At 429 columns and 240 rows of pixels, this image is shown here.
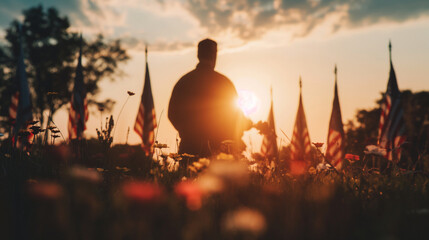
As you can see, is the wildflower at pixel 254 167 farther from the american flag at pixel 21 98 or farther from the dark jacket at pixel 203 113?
the american flag at pixel 21 98

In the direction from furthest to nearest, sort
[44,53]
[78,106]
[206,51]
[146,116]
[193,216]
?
[44,53] < [146,116] < [78,106] < [206,51] < [193,216]

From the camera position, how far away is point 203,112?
4.50 meters

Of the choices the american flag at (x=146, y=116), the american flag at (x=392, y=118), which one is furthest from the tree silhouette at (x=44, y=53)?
the american flag at (x=392, y=118)

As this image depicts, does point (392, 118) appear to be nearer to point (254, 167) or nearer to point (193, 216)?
point (254, 167)

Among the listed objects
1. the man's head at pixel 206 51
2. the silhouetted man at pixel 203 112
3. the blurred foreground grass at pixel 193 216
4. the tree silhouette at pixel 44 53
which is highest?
the tree silhouette at pixel 44 53

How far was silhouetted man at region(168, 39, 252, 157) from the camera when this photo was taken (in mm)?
4480

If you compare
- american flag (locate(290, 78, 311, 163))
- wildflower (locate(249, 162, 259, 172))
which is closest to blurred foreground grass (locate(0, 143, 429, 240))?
wildflower (locate(249, 162, 259, 172))

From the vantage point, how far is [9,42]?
2652 centimetres

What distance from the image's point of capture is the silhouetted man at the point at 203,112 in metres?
4.48

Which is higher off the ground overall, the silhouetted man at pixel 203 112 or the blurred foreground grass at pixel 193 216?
the silhouetted man at pixel 203 112

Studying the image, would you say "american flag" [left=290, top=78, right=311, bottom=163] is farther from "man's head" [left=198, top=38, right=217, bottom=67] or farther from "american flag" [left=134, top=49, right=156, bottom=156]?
"man's head" [left=198, top=38, right=217, bottom=67]

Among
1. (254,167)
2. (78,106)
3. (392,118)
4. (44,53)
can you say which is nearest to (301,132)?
(392,118)

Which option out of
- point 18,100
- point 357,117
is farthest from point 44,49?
point 357,117

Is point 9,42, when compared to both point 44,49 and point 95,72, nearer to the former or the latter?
point 44,49
